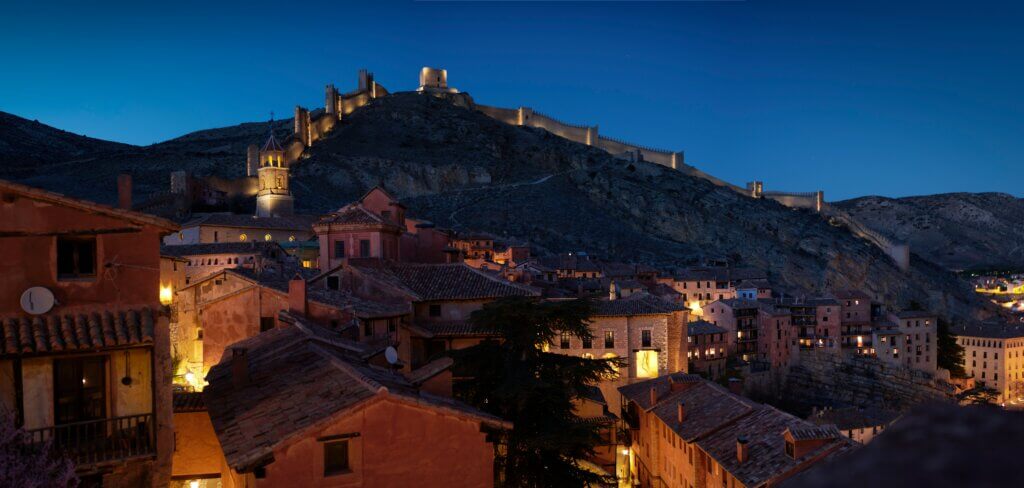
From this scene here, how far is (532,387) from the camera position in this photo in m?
19.9

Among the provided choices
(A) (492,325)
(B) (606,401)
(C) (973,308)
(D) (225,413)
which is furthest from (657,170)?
(D) (225,413)

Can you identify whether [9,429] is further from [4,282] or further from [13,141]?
[13,141]

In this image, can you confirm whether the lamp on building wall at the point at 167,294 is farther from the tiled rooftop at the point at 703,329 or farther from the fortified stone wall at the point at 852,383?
the fortified stone wall at the point at 852,383

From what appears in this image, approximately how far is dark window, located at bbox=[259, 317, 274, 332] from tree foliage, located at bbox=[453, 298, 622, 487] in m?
6.99

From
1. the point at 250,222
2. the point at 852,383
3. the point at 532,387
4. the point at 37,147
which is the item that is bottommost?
the point at 852,383

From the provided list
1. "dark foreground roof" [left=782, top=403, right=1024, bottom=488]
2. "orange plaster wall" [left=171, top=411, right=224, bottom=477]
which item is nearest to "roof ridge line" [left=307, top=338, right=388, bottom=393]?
"orange plaster wall" [left=171, top=411, right=224, bottom=477]

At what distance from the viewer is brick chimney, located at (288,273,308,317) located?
906 inches

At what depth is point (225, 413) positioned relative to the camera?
526 inches

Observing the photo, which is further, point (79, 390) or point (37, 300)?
point (79, 390)

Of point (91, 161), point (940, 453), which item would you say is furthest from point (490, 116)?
point (940, 453)

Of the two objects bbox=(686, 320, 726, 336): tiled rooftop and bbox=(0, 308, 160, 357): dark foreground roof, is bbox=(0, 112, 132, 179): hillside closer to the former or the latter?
bbox=(686, 320, 726, 336): tiled rooftop

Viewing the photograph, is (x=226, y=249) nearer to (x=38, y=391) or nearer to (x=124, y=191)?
(x=124, y=191)

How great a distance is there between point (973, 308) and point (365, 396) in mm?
130619

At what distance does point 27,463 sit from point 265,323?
15.0 metres
